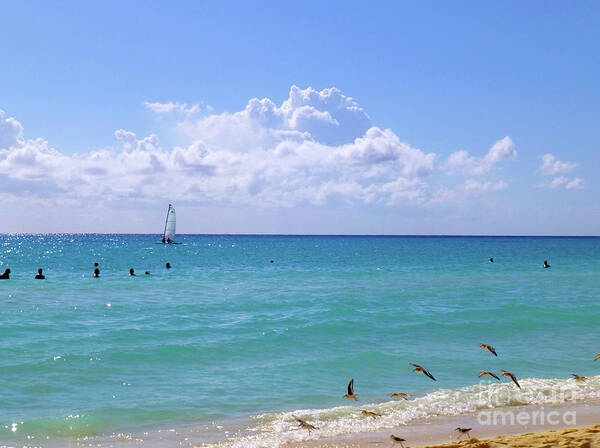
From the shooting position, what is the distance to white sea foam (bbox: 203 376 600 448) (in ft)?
39.1

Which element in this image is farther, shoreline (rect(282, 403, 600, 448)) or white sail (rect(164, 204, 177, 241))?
white sail (rect(164, 204, 177, 241))

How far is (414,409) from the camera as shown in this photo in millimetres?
13492

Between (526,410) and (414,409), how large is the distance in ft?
9.74

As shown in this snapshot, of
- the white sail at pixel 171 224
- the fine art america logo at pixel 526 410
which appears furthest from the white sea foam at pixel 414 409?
the white sail at pixel 171 224

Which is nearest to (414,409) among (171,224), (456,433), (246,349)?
(456,433)

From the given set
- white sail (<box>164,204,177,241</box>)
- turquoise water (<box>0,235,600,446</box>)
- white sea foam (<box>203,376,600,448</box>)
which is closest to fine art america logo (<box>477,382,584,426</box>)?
white sea foam (<box>203,376,600,448</box>)

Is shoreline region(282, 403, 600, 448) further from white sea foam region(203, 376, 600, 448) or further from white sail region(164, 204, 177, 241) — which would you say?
white sail region(164, 204, 177, 241)

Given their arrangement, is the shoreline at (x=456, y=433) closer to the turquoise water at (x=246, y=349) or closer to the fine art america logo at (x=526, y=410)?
the fine art america logo at (x=526, y=410)

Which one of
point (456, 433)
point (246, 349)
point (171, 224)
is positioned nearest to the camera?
point (456, 433)

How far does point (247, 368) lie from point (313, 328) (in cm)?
764

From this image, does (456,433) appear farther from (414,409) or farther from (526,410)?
(526,410)

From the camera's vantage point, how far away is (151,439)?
38.9 ft

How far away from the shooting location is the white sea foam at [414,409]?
39.1ft

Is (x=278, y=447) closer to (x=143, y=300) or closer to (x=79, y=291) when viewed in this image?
(x=143, y=300)
